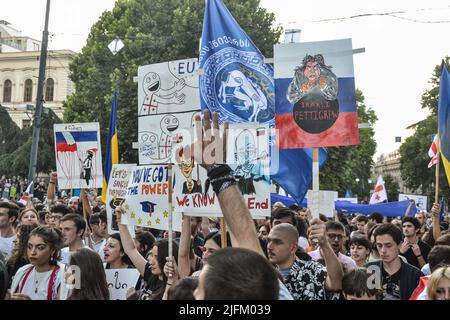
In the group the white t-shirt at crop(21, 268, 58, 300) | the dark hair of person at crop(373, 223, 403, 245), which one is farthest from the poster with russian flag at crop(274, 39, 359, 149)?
the white t-shirt at crop(21, 268, 58, 300)

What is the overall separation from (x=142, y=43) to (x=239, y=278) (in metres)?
24.3

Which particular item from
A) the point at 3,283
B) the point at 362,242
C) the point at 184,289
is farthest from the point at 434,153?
the point at 184,289

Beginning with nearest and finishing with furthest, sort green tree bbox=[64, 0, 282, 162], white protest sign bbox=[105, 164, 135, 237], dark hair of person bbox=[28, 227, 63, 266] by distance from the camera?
1. dark hair of person bbox=[28, 227, 63, 266]
2. white protest sign bbox=[105, 164, 135, 237]
3. green tree bbox=[64, 0, 282, 162]

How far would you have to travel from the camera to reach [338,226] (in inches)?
275

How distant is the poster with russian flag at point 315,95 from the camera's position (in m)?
5.42

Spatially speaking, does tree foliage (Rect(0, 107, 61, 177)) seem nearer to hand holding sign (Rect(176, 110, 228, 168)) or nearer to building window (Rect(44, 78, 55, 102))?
building window (Rect(44, 78, 55, 102))

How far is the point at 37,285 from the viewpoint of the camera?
4988mm

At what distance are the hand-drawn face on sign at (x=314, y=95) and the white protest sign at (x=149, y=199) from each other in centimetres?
140

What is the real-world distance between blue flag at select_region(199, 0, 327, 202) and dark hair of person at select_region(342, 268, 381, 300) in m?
2.85

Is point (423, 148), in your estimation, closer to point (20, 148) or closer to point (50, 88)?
point (20, 148)

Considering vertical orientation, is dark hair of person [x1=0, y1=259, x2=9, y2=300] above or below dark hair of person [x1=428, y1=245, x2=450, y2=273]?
below

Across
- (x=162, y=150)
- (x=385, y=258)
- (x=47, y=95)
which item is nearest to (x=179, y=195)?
(x=162, y=150)

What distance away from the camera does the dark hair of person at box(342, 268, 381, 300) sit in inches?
174

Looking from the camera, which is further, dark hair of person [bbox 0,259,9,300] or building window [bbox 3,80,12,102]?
building window [bbox 3,80,12,102]
